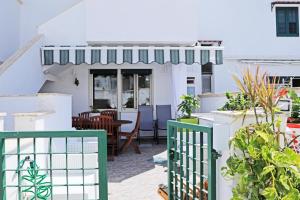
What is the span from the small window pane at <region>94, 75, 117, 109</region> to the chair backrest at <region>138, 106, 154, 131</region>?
178 centimetres

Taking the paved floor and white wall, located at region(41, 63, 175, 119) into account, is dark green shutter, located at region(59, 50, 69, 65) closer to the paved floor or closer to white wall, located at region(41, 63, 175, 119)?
white wall, located at region(41, 63, 175, 119)

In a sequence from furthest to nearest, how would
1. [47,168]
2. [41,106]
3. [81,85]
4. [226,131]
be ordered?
[81,85] → [41,106] → [47,168] → [226,131]

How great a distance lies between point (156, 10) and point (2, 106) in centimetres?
833

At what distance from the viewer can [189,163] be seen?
5270 mm

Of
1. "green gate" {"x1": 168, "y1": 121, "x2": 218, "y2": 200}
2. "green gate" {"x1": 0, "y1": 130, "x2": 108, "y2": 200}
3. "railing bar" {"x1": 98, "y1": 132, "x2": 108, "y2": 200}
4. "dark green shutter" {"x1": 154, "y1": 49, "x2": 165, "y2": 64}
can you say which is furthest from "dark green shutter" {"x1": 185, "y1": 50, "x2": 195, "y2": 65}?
"railing bar" {"x1": 98, "y1": 132, "x2": 108, "y2": 200}

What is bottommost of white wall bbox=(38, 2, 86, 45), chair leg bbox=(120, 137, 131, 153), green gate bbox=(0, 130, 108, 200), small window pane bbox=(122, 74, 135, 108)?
chair leg bbox=(120, 137, 131, 153)

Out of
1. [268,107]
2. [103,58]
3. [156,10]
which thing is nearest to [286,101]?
[268,107]

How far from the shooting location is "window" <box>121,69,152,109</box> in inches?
696

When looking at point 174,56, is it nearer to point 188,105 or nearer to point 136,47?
point 136,47

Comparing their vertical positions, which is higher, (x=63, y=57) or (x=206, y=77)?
(x=63, y=57)

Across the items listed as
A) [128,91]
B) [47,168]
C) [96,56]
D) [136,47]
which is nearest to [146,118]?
[128,91]

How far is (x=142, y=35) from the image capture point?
15211 mm

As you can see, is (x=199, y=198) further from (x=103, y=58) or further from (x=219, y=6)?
(x=219, y=6)

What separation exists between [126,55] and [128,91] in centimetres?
358
